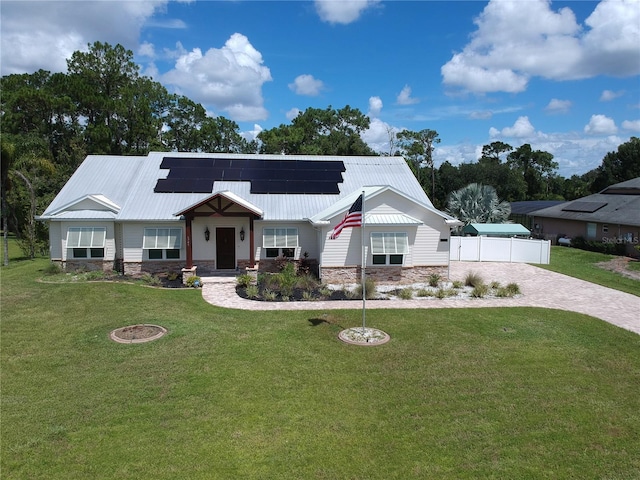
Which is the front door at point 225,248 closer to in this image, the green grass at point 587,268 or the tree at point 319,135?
the green grass at point 587,268

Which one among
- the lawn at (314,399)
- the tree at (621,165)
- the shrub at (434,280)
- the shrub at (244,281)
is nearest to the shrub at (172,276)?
the shrub at (244,281)

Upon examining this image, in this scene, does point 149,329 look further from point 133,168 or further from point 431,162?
point 431,162

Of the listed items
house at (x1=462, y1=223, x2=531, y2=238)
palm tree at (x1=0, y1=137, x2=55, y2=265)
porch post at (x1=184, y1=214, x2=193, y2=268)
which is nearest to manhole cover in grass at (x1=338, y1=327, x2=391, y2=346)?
porch post at (x1=184, y1=214, x2=193, y2=268)

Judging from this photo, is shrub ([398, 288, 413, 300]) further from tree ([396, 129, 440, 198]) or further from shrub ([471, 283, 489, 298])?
tree ([396, 129, 440, 198])

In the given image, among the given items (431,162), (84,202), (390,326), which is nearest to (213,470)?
(390,326)

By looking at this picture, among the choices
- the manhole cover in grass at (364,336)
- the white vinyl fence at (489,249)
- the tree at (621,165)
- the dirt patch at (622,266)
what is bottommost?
the manhole cover in grass at (364,336)

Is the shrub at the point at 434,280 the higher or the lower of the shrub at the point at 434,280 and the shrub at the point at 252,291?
the higher
